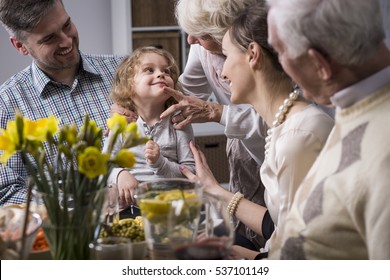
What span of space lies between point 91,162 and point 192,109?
1.19 metres

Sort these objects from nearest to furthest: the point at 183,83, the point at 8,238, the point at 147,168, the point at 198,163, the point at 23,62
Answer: the point at 8,238 → the point at 198,163 → the point at 147,168 → the point at 183,83 → the point at 23,62

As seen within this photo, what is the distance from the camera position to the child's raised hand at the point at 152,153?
235cm

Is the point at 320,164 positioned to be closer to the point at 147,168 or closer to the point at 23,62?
the point at 147,168

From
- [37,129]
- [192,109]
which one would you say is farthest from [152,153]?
[37,129]

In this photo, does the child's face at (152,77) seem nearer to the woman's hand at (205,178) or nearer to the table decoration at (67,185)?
the woman's hand at (205,178)

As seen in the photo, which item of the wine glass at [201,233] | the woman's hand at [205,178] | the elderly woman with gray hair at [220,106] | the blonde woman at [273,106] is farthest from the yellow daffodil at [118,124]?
the elderly woman with gray hair at [220,106]

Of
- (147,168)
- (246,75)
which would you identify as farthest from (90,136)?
(147,168)

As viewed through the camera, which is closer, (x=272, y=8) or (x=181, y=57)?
(x=272, y=8)

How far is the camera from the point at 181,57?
460 centimetres

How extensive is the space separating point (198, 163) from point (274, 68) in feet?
1.57

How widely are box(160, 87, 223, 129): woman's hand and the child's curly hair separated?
0.12 m

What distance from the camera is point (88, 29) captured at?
180 inches

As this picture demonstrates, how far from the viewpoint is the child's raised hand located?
2346 millimetres

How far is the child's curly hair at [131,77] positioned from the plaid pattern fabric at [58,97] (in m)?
0.20
